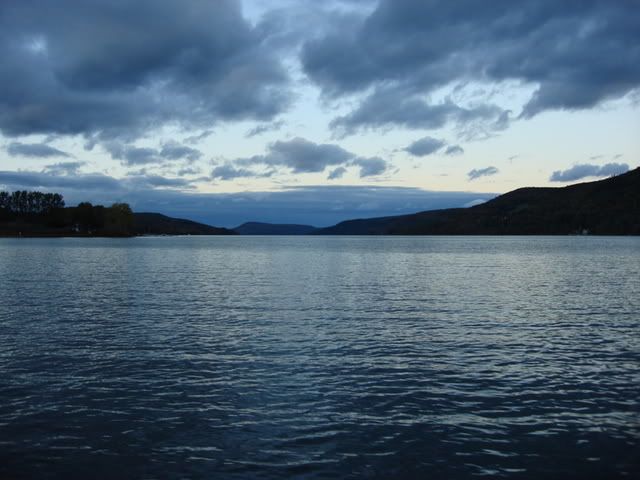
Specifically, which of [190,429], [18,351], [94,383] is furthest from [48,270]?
[190,429]

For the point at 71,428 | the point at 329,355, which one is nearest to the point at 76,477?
the point at 71,428

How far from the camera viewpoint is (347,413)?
20.9 m

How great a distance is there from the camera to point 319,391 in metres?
23.7

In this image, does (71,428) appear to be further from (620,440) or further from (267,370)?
(620,440)

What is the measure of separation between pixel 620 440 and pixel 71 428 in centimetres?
1887

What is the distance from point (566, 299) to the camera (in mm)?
55969

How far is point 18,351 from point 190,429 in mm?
17036

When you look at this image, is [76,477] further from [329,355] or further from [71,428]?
[329,355]

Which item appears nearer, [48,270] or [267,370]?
[267,370]

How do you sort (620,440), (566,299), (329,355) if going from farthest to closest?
1. (566,299)
2. (329,355)
3. (620,440)

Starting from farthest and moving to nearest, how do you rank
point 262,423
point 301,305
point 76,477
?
point 301,305 < point 262,423 < point 76,477

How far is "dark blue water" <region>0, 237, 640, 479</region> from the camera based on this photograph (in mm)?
16906

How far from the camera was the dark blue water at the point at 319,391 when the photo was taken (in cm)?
1691

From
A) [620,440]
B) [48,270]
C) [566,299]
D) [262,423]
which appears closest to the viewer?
[620,440]
